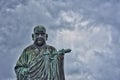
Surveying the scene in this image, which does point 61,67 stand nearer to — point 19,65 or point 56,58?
point 56,58

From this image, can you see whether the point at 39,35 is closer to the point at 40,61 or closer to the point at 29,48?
the point at 29,48

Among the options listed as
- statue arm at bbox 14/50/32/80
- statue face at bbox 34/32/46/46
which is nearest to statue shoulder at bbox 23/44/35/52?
statue arm at bbox 14/50/32/80

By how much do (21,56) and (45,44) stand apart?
136cm

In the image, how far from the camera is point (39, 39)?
26.1m

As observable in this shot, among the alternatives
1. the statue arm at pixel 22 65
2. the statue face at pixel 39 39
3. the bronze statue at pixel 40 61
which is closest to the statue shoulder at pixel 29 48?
the bronze statue at pixel 40 61

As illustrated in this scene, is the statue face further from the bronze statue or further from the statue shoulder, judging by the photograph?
the statue shoulder

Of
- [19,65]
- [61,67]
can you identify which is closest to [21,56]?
[19,65]

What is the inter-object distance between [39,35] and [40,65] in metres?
1.64

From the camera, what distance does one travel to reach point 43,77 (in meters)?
25.2

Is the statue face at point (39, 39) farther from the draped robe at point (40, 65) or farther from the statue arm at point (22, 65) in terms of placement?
the statue arm at point (22, 65)

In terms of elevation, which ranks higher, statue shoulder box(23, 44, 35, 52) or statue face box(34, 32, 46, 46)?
statue face box(34, 32, 46, 46)

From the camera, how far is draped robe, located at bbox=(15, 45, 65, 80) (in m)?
25.2

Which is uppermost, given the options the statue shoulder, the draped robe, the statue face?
the statue face

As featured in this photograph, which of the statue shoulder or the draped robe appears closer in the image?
the draped robe
